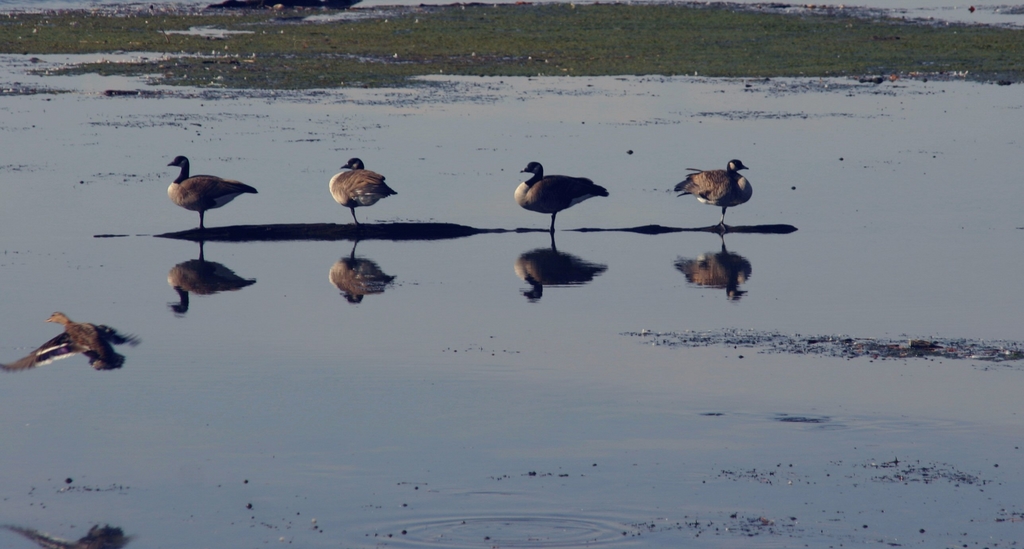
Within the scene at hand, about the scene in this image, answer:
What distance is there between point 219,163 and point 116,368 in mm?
13120

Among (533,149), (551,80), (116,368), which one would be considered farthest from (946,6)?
(116,368)

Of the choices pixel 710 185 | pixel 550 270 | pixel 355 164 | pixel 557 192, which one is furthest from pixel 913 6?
pixel 550 270

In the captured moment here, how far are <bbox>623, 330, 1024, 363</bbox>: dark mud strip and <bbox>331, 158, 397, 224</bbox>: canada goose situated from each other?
701 cm

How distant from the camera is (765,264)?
18.1 meters

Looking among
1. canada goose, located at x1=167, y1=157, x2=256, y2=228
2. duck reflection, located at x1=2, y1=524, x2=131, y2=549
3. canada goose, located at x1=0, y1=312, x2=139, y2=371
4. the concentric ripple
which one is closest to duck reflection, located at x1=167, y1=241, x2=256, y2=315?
canada goose, located at x1=167, y1=157, x2=256, y2=228

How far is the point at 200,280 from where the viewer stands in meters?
16.8

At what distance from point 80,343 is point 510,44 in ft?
128

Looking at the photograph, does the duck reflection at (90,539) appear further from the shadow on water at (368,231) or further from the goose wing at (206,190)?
the goose wing at (206,190)

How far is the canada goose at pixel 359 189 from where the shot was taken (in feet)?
65.8

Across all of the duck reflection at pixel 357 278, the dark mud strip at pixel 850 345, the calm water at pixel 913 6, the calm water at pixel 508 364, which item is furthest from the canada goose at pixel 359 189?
the calm water at pixel 913 6

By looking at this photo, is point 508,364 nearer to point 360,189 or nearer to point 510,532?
point 510,532

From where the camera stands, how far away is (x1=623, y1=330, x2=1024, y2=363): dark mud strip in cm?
1313

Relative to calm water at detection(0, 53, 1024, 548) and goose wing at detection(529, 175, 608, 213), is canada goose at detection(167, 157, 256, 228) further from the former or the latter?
goose wing at detection(529, 175, 608, 213)

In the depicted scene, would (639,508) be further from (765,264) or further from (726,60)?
(726,60)
